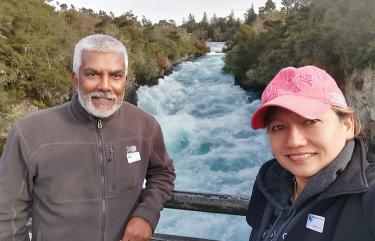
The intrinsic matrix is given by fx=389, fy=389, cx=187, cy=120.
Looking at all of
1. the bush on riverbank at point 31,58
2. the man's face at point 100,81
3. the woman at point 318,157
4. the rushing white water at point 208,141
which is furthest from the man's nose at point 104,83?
the bush on riverbank at point 31,58

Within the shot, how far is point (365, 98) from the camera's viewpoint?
14281 millimetres

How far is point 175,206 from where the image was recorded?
2160 mm

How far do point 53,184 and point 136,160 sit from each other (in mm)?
414

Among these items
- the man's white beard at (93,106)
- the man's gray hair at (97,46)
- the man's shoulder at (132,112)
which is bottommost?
the man's shoulder at (132,112)

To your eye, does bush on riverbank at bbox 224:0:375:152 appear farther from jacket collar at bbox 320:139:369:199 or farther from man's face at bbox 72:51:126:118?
jacket collar at bbox 320:139:369:199

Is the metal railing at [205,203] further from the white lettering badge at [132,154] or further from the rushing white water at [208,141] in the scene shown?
the rushing white water at [208,141]

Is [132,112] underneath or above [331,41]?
underneath

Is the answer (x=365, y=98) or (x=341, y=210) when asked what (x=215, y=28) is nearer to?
(x=365, y=98)

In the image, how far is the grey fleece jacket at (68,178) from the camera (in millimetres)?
1807

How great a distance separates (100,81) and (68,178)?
494 mm

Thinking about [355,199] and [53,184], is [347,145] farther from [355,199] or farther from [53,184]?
[53,184]

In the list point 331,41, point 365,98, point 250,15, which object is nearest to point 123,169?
point 365,98

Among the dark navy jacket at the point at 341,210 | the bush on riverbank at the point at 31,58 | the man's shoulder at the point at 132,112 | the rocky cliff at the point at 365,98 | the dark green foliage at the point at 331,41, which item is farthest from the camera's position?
the dark green foliage at the point at 331,41

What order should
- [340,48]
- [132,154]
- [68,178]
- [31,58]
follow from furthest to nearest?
[340,48], [31,58], [132,154], [68,178]
